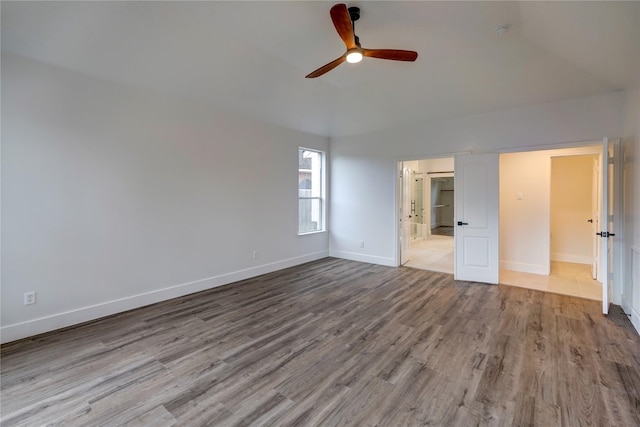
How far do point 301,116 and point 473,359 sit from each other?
4564mm

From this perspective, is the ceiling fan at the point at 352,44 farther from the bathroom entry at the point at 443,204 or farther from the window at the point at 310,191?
the bathroom entry at the point at 443,204

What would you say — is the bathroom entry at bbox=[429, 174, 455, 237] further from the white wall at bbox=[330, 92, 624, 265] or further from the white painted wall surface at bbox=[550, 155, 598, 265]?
the white wall at bbox=[330, 92, 624, 265]

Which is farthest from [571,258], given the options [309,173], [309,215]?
[309,173]

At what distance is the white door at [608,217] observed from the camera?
3340 mm

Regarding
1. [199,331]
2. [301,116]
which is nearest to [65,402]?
[199,331]

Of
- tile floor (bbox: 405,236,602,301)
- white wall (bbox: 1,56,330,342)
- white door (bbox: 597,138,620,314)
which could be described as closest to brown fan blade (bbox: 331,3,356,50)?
white wall (bbox: 1,56,330,342)

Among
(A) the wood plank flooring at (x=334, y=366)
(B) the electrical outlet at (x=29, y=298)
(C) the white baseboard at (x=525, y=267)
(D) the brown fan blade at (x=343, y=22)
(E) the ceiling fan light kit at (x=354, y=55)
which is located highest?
(D) the brown fan blade at (x=343, y=22)

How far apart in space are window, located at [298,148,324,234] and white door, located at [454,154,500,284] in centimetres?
286

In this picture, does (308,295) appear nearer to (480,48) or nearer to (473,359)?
(473,359)

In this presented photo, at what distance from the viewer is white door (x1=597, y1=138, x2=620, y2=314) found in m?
Result: 3.34

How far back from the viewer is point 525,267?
5320 millimetres

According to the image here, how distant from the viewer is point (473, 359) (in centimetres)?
248

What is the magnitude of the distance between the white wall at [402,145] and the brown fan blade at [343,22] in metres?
3.03

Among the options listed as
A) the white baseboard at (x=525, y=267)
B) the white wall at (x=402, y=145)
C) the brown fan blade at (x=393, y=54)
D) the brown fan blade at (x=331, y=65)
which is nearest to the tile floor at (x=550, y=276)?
the white baseboard at (x=525, y=267)
